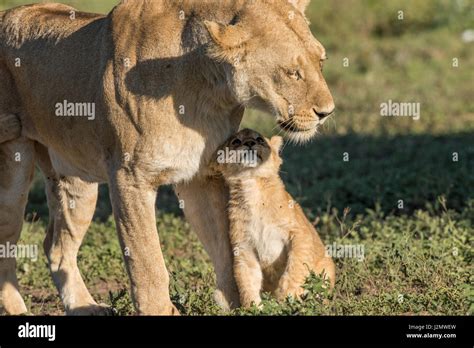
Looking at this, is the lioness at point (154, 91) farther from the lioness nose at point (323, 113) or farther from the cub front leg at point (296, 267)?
the cub front leg at point (296, 267)

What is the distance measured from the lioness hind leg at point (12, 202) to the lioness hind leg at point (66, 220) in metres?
0.22

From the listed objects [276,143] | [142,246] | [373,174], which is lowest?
[142,246]

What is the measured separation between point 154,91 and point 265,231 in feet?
4.83

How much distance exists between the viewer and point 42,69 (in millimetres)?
6270

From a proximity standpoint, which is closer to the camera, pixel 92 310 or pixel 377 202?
pixel 92 310

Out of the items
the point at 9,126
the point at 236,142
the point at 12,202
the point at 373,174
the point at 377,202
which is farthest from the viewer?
the point at 373,174

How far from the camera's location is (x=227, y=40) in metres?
5.34

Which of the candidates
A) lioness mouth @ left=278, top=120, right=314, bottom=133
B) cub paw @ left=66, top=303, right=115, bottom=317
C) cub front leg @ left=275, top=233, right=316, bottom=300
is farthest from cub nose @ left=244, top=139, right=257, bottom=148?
cub paw @ left=66, top=303, right=115, bottom=317

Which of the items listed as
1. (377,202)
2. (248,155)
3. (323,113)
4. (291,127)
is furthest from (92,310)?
(377,202)

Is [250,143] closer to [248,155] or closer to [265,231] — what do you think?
[248,155]

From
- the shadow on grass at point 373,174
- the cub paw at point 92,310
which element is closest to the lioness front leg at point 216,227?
the cub paw at point 92,310

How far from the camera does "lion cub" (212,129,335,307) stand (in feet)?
21.3

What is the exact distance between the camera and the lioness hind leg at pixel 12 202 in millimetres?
6562

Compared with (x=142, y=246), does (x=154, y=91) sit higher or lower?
higher
